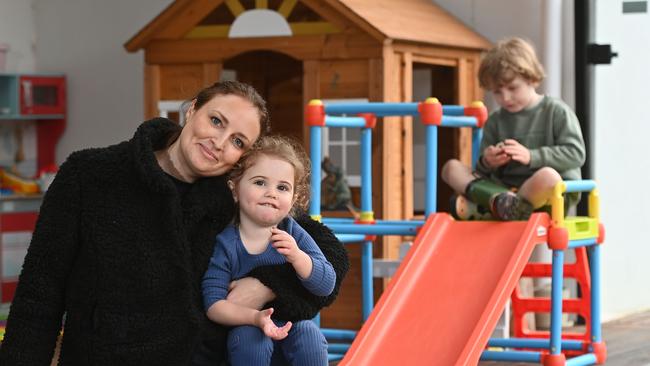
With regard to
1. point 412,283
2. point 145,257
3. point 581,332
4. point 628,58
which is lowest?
point 581,332

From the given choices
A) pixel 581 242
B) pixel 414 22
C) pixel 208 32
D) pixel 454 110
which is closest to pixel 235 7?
pixel 208 32

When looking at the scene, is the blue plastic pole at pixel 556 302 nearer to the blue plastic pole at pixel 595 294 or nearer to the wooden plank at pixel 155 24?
the blue plastic pole at pixel 595 294

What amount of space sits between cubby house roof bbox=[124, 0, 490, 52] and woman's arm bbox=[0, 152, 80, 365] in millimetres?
3316

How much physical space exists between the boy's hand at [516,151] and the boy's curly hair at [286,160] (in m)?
2.23

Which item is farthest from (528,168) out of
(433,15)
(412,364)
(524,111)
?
(433,15)

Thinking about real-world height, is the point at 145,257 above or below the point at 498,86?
below

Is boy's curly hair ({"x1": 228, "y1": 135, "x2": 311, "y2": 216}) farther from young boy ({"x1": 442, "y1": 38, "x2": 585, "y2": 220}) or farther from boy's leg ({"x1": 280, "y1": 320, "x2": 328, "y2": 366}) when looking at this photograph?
young boy ({"x1": 442, "y1": 38, "x2": 585, "y2": 220})

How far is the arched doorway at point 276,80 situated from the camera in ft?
20.3

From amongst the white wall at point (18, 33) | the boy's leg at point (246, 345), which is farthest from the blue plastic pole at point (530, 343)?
the white wall at point (18, 33)

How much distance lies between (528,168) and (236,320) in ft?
8.74

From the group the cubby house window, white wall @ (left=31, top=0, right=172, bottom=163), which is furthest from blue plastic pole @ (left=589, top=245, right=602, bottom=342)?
white wall @ (left=31, top=0, right=172, bottom=163)

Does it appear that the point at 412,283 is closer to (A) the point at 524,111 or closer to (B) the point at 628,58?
(A) the point at 524,111

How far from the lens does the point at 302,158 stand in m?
1.94

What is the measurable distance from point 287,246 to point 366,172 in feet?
9.55
